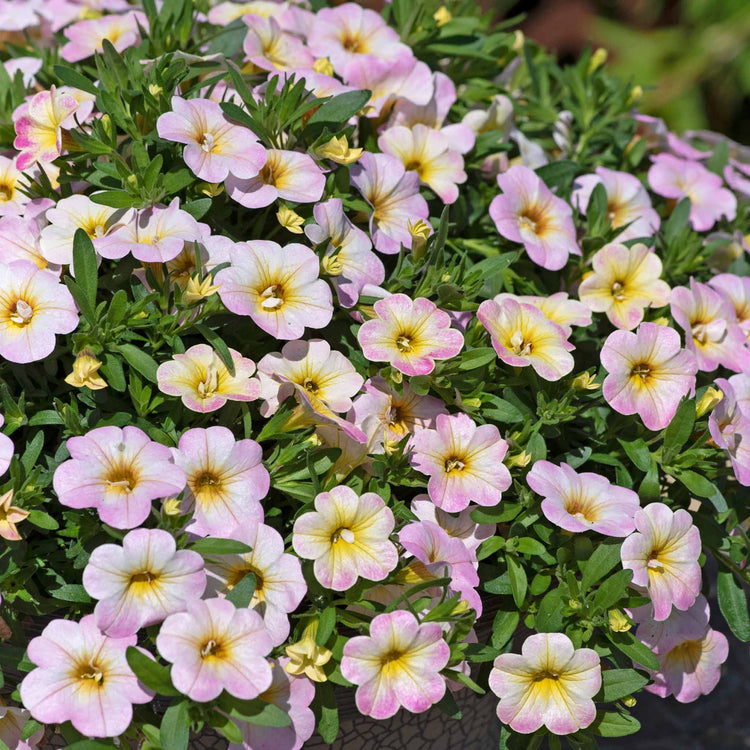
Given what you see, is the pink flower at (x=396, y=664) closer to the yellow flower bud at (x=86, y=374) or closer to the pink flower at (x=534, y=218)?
the yellow flower bud at (x=86, y=374)

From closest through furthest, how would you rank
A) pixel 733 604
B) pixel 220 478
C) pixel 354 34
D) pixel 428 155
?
1. pixel 220 478
2. pixel 733 604
3. pixel 428 155
4. pixel 354 34

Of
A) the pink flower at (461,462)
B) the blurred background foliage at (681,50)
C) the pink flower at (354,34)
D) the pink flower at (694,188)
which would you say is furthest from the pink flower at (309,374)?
the blurred background foliage at (681,50)

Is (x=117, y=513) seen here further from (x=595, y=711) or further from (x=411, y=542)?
(x=595, y=711)

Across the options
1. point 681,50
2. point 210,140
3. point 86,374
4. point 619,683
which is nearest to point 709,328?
point 619,683

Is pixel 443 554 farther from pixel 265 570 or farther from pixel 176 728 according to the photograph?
pixel 176 728

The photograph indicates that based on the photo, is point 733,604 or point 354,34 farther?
point 354,34

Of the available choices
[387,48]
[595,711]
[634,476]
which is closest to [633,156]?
[387,48]
